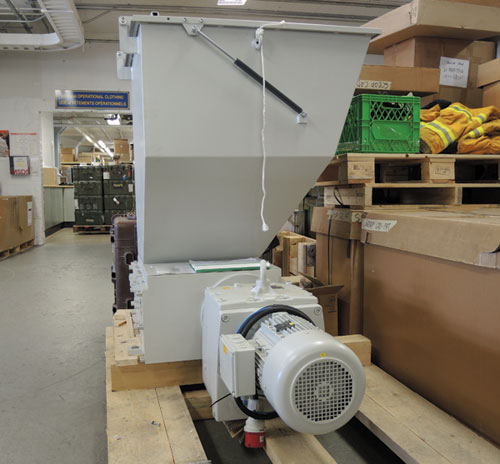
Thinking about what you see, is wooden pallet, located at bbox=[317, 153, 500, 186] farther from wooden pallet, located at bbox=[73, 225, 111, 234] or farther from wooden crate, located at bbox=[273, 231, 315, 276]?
wooden pallet, located at bbox=[73, 225, 111, 234]

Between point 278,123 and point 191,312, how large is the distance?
2.44ft

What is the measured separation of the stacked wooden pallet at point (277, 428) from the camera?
1.36 meters

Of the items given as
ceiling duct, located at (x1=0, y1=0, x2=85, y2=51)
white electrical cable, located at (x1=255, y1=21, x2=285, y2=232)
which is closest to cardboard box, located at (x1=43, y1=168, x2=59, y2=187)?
ceiling duct, located at (x1=0, y1=0, x2=85, y2=51)

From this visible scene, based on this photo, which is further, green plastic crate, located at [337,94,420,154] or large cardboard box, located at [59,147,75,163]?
large cardboard box, located at [59,147,75,163]

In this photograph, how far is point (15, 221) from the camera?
20.9 feet

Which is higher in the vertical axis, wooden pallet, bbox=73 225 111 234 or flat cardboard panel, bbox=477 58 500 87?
flat cardboard panel, bbox=477 58 500 87

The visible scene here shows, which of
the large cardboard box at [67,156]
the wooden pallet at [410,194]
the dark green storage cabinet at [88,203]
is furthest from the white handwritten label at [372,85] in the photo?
the large cardboard box at [67,156]

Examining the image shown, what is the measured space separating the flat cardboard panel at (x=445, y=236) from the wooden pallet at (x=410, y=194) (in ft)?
0.59

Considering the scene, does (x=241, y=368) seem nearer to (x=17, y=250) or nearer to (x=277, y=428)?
(x=277, y=428)

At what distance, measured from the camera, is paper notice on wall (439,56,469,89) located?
306 centimetres

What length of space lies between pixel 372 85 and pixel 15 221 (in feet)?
18.1

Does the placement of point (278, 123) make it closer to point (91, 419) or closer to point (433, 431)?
point (433, 431)

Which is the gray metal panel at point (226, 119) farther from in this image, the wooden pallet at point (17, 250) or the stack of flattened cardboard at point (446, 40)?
the wooden pallet at point (17, 250)

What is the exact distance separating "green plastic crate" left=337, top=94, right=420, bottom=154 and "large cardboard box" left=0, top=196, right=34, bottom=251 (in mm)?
5149
